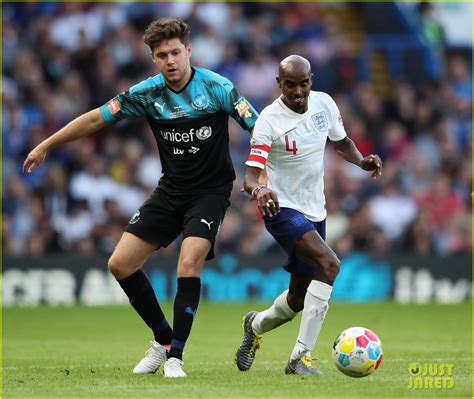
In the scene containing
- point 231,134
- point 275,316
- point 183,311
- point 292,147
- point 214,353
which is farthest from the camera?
point 231,134

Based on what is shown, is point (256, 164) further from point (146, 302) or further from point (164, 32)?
point (146, 302)

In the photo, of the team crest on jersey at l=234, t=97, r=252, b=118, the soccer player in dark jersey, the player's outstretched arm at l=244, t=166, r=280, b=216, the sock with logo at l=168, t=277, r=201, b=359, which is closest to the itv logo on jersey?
the soccer player in dark jersey

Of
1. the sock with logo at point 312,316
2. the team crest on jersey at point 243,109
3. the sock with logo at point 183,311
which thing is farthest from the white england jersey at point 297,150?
the sock with logo at point 183,311

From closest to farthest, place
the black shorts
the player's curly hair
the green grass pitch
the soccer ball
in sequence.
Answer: the green grass pitch → the soccer ball → the player's curly hair → the black shorts

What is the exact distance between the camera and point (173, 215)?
346 inches

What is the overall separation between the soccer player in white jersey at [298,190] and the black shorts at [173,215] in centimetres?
37

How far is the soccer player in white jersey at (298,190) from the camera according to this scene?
840cm

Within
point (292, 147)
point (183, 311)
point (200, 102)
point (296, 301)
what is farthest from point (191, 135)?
point (296, 301)

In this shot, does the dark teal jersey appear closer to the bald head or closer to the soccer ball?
the bald head

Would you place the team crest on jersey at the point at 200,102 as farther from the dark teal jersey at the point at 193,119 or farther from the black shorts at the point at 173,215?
the black shorts at the point at 173,215

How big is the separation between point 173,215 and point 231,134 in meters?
10.1

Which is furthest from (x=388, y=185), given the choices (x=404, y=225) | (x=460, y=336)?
(x=460, y=336)

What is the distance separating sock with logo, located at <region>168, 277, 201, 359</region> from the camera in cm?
827

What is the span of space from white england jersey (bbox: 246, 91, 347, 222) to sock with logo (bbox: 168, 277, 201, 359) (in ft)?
3.37
